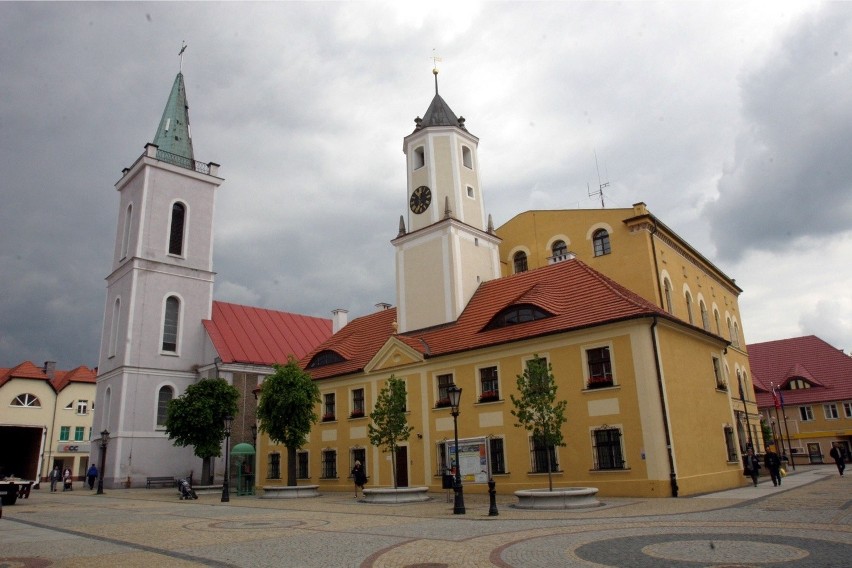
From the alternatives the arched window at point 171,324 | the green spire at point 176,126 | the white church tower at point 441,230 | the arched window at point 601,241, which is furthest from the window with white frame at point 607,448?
the green spire at point 176,126

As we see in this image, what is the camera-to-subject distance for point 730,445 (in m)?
26.3

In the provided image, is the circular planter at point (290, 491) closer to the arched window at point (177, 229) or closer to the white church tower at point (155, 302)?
the white church tower at point (155, 302)

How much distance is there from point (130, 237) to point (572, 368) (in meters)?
33.8

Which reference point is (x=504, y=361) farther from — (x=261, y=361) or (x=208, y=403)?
(x=261, y=361)

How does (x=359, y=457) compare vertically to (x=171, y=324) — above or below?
below

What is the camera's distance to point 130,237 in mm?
43844

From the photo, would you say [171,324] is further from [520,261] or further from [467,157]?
[520,261]

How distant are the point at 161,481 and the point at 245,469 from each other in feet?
37.1

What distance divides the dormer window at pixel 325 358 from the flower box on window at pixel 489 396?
1092 centimetres

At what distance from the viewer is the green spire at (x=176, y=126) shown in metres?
47.1

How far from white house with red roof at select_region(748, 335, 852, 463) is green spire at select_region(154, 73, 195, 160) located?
165 feet

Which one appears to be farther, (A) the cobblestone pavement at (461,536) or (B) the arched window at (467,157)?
(B) the arched window at (467,157)

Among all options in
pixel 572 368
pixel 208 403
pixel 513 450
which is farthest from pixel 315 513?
pixel 208 403

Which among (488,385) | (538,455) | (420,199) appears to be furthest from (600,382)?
(420,199)
